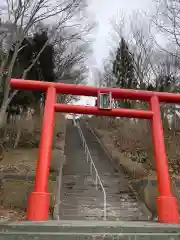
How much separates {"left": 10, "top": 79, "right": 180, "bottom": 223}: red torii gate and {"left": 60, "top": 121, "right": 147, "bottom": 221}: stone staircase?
2.89 meters

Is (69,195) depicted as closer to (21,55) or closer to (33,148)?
(33,148)

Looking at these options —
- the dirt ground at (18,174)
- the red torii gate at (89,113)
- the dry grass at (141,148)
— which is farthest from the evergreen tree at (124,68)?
the red torii gate at (89,113)

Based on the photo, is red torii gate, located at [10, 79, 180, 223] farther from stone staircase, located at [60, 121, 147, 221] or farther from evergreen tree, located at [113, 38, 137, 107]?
evergreen tree, located at [113, 38, 137, 107]

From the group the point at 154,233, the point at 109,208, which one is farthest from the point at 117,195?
the point at 154,233

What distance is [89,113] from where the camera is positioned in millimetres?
8961

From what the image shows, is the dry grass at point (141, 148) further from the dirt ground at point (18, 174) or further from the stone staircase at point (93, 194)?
the dirt ground at point (18, 174)

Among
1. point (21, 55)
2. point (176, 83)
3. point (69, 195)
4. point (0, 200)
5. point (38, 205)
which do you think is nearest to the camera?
point (38, 205)

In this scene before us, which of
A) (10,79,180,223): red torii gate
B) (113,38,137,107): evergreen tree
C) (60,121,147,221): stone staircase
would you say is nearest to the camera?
(10,79,180,223): red torii gate

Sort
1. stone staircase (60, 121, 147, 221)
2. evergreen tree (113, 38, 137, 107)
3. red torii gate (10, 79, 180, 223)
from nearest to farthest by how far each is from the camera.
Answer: red torii gate (10, 79, 180, 223)
stone staircase (60, 121, 147, 221)
evergreen tree (113, 38, 137, 107)

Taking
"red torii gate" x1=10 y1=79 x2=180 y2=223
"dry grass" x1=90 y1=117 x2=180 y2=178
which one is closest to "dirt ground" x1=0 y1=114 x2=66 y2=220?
"red torii gate" x1=10 y1=79 x2=180 y2=223

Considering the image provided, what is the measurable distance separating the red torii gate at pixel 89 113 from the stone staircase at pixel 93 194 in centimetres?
289

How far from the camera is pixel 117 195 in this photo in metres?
12.7

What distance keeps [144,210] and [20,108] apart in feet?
44.6

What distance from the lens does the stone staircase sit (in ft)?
35.0
